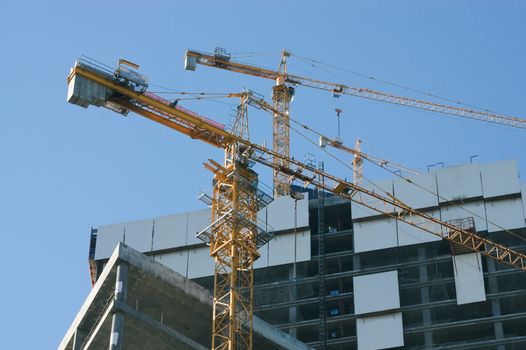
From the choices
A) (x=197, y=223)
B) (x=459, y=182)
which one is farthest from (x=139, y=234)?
(x=459, y=182)

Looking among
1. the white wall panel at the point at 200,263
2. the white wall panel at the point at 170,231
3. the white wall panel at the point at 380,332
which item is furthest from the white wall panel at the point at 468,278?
the white wall panel at the point at 170,231

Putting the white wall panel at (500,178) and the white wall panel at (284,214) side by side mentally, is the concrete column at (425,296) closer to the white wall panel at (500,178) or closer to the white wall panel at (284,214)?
the white wall panel at (500,178)

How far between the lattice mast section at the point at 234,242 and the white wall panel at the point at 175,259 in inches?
1366

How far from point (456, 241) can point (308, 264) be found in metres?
15.8

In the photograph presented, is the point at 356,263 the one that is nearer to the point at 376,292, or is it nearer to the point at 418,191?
the point at 376,292

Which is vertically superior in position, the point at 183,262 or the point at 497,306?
the point at 183,262

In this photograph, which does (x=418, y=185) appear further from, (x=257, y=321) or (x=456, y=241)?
(x=257, y=321)

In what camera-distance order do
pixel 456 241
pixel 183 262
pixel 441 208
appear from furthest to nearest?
1. pixel 183 262
2. pixel 441 208
3. pixel 456 241

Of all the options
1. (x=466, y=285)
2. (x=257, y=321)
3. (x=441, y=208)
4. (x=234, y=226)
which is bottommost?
(x=257, y=321)

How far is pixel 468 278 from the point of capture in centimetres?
9688

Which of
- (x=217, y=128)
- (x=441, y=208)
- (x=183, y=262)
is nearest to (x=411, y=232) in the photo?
(x=441, y=208)

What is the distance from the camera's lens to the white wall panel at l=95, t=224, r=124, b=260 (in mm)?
112125

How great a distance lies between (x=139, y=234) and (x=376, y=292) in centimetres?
2595

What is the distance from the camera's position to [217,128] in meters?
75.1
